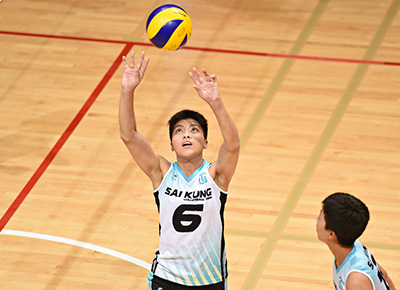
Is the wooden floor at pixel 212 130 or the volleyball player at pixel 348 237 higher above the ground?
the wooden floor at pixel 212 130

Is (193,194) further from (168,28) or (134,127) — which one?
(168,28)

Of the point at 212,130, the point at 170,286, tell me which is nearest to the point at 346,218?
the point at 170,286

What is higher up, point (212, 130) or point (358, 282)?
point (212, 130)

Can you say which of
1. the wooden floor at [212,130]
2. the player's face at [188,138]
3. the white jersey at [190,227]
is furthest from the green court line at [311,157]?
the player's face at [188,138]

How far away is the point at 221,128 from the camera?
5.20 metres

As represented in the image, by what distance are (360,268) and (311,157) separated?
4399 millimetres

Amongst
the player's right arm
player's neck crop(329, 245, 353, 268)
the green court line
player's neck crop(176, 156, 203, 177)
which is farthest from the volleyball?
player's neck crop(329, 245, 353, 268)

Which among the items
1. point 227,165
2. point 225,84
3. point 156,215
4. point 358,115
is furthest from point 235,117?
point 227,165

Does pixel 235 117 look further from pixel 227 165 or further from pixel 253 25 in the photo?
pixel 227 165

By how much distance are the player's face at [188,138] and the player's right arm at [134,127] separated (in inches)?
7.1

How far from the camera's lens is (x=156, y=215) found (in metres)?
8.05

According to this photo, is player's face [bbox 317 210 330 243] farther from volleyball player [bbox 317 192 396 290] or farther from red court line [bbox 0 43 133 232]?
red court line [bbox 0 43 133 232]

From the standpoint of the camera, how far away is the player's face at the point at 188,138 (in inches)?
208

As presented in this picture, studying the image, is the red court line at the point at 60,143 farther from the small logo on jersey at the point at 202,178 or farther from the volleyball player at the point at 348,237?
the volleyball player at the point at 348,237
